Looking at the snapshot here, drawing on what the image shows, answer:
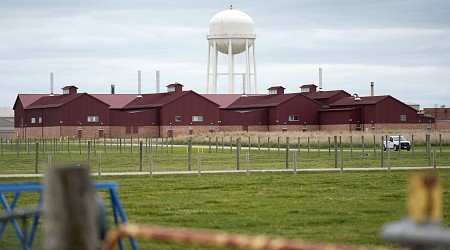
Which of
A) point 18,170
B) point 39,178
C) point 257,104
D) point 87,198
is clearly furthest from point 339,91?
point 87,198

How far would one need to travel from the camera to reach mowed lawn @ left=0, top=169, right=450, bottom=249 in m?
16.6

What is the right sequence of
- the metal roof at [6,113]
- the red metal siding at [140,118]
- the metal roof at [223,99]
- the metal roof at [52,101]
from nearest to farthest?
the red metal siding at [140,118] → the metal roof at [52,101] → the metal roof at [223,99] → the metal roof at [6,113]

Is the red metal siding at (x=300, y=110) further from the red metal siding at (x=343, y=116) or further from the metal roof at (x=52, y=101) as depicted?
the metal roof at (x=52, y=101)

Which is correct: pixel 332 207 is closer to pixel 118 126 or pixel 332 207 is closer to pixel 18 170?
pixel 18 170

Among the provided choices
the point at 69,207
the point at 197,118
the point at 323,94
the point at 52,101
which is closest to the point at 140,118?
the point at 197,118

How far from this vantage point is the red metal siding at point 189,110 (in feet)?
332

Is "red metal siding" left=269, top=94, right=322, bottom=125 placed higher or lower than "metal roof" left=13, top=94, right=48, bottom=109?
lower

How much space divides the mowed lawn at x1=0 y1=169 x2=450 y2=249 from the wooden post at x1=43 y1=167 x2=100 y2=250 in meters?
6.26

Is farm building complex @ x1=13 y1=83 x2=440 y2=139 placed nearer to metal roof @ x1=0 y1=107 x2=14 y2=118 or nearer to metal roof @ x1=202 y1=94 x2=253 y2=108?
metal roof @ x1=202 y1=94 x2=253 y2=108

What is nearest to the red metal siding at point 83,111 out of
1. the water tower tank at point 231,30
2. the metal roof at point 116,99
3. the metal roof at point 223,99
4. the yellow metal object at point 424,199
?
the metal roof at point 116,99

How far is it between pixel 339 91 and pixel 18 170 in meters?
70.8

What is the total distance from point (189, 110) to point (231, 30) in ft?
49.9

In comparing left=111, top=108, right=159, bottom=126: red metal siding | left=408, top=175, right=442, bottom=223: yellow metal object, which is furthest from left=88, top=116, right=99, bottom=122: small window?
left=408, top=175, right=442, bottom=223: yellow metal object

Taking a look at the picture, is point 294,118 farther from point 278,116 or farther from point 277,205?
point 277,205
